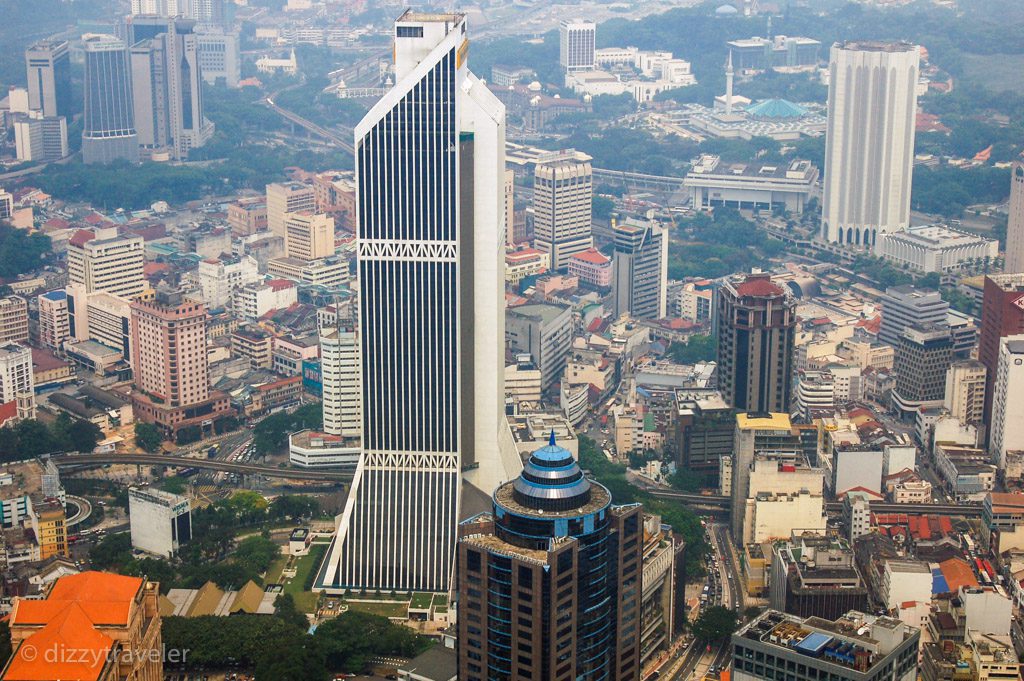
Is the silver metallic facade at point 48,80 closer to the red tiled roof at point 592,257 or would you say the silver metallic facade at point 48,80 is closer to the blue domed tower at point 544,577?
the red tiled roof at point 592,257

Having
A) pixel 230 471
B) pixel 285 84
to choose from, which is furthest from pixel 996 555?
pixel 285 84

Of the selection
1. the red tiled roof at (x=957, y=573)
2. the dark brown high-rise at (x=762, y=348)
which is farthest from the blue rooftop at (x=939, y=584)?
the dark brown high-rise at (x=762, y=348)

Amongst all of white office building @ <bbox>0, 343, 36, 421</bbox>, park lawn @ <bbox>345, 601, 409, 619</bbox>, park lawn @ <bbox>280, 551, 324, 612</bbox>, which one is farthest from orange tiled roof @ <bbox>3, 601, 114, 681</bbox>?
white office building @ <bbox>0, 343, 36, 421</bbox>

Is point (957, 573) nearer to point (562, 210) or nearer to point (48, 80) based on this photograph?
point (562, 210)

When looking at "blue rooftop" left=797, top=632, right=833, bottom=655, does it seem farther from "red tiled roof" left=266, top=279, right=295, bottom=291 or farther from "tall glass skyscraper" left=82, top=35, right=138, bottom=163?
"tall glass skyscraper" left=82, top=35, right=138, bottom=163

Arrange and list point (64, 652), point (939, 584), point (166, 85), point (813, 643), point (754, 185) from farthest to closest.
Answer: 1. point (166, 85)
2. point (754, 185)
3. point (939, 584)
4. point (813, 643)
5. point (64, 652)

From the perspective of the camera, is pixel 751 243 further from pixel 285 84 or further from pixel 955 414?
pixel 285 84

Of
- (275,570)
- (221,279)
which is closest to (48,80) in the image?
(221,279)
